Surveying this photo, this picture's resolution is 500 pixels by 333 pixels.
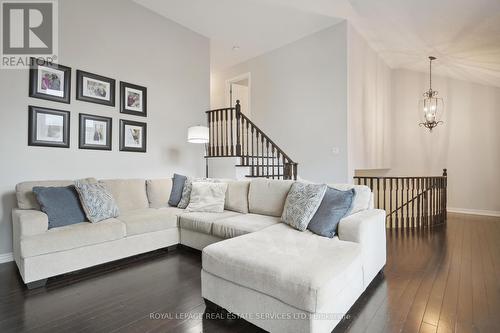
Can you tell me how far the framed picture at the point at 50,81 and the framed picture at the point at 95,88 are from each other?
0.13 metres

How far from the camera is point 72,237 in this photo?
2469mm

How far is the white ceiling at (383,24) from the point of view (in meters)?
3.67

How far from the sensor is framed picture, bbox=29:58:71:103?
315 cm

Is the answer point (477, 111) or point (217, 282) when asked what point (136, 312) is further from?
point (477, 111)

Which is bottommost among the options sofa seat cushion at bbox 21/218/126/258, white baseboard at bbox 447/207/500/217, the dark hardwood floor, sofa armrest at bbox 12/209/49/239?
the dark hardwood floor

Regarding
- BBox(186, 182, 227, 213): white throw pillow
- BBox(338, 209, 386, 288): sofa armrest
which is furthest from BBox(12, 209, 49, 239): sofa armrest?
BBox(338, 209, 386, 288): sofa armrest

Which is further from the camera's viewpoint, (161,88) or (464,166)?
(464,166)

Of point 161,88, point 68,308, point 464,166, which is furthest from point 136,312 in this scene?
point 464,166

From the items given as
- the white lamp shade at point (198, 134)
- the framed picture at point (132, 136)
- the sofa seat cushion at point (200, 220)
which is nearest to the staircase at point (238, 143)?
the white lamp shade at point (198, 134)

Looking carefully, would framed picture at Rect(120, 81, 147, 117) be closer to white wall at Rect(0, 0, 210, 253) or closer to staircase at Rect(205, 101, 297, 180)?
white wall at Rect(0, 0, 210, 253)

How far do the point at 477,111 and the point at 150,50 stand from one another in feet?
22.7

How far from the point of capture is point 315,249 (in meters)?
1.86

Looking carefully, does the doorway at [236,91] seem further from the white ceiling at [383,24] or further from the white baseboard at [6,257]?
the white baseboard at [6,257]

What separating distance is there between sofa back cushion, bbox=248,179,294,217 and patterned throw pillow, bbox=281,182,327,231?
28 centimetres
